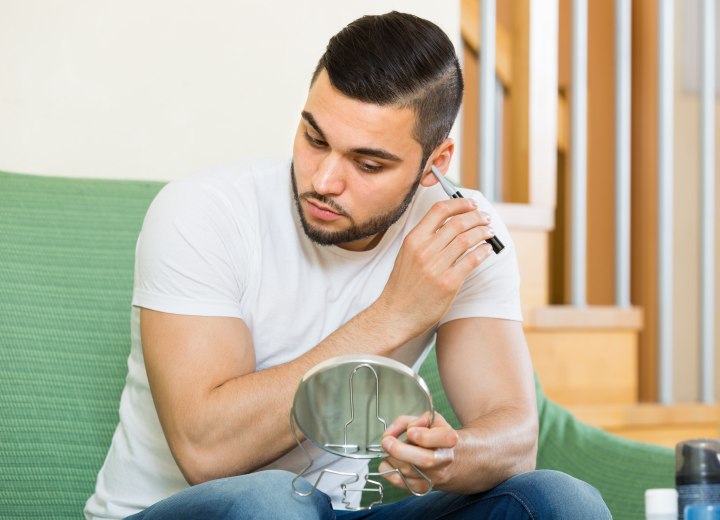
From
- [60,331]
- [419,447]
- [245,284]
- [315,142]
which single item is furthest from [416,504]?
[60,331]

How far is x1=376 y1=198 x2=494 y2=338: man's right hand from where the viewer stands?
114 centimetres

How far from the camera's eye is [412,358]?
133 centimetres

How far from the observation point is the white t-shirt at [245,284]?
1.14 meters

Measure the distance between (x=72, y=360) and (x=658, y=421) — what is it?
1.33 metres

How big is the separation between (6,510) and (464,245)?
0.66 m

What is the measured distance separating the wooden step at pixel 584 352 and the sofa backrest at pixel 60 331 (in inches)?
37.9

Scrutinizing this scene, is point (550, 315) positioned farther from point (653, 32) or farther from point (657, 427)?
point (653, 32)

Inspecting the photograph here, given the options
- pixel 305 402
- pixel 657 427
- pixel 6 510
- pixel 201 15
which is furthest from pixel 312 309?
pixel 657 427

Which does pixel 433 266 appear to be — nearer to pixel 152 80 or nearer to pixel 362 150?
pixel 362 150

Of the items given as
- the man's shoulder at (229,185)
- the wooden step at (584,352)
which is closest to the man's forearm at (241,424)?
the man's shoulder at (229,185)

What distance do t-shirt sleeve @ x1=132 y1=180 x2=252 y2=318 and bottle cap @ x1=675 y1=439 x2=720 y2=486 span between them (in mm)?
654

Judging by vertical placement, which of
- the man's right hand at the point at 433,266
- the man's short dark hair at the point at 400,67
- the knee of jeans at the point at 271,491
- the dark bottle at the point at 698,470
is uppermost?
the man's short dark hair at the point at 400,67

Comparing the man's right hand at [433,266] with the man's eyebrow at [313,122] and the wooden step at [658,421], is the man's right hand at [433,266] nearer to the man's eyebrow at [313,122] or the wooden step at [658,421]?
the man's eyebrow at [313,122]

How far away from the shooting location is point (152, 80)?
163 cm
